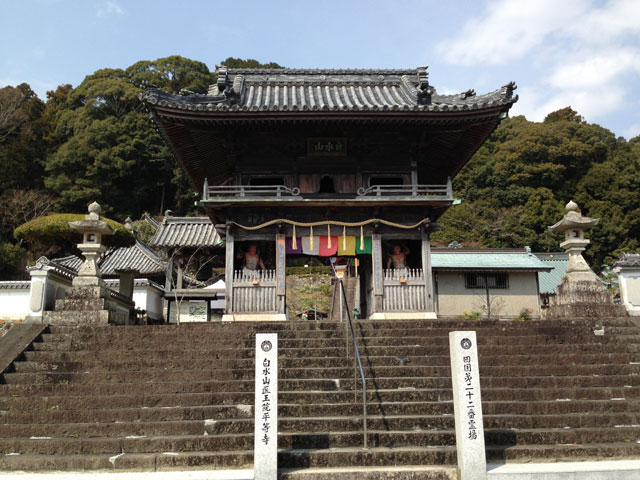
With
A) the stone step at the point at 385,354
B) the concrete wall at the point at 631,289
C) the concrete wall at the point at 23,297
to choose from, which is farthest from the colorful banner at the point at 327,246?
the concrete wall at the point at 631,289

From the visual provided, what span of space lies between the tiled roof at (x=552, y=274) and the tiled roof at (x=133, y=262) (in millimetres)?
19496

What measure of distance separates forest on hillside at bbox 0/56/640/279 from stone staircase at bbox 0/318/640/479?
27.1m

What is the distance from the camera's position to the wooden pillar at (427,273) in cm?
1380

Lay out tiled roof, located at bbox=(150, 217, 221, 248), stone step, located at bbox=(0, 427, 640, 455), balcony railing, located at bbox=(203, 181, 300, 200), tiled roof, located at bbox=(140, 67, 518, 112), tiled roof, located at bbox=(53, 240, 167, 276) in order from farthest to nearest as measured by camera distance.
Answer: tiled roof, located at bbox=(53, 240, 167, 276), tiled roof, located at bbox=(150, 217, 221, 248), balcony railing, located at bbox=(203, 181, 300, 200), tiled roof, located at bbox=(140, 67, 518, 112), stone step, located at bbox=(0, 427, 640, 455)

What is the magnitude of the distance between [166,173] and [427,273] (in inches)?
1498

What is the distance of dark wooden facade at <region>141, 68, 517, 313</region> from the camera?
530 inches

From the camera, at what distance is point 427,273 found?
1403cm

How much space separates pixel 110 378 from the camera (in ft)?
29.6

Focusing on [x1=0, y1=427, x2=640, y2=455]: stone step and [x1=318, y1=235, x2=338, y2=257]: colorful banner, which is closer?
[x1=0, y1=427, x2=640, y2=455]: stone step

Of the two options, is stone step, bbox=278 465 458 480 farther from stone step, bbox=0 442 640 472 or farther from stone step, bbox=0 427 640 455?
stone step, bbox=0 427 640 455

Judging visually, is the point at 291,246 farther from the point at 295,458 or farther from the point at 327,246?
the point at 295,458

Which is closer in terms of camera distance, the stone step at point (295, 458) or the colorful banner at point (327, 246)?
the stone step at point (295, 458)

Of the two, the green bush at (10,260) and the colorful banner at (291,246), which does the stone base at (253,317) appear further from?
the green bush at (10,260)

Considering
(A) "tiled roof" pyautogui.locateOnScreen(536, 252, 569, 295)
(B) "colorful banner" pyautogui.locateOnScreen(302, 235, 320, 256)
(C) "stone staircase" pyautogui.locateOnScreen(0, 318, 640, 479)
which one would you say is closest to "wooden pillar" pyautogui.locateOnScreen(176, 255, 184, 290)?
(B) "colorful banner" pyautogui.locateOnScreen(302, 235, 320, 256)
